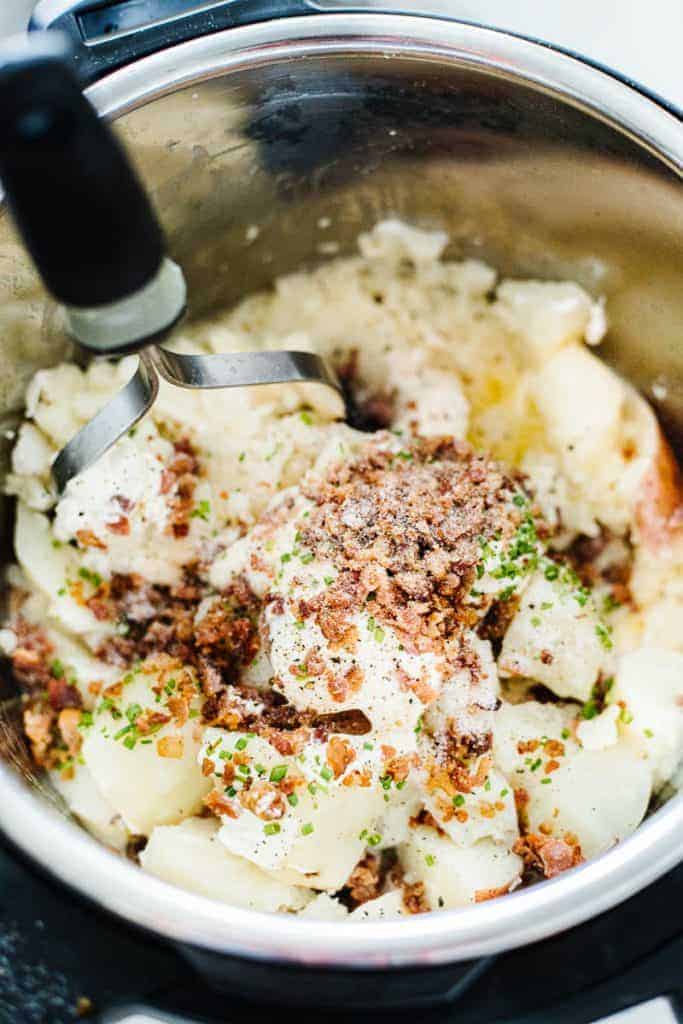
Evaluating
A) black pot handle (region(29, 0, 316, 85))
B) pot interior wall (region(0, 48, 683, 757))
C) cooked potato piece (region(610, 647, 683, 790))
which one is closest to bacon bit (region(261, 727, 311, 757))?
cooked potato piece (region(610, 647, 683, 790))

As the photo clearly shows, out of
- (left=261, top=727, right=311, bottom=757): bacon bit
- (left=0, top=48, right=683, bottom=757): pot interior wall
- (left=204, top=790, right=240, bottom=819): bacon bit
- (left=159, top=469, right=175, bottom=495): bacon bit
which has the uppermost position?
(left=0, top=48, right=683, bottom=757): pot interior wall

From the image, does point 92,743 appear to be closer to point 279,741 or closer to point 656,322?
point 279,741

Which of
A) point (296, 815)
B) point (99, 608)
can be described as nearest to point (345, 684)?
point (296, 815)

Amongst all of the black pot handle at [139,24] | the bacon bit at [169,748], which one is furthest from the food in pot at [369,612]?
the black pot handle at [139,24]

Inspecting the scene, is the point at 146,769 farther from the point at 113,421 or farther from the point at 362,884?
the point at 113,421

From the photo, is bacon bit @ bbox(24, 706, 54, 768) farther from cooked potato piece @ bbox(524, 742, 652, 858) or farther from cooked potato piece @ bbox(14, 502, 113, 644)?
cooked potato piece @ bbox(524, 742, 652, 858)
